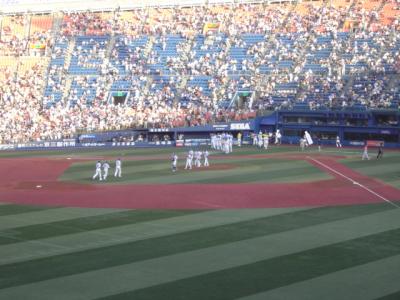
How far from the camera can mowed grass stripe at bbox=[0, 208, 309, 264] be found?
15938 millimetres

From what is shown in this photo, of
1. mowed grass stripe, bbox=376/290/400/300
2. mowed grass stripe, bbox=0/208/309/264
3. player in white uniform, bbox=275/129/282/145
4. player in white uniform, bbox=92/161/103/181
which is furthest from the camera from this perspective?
player in white uniform, bbox=275/129/282/145

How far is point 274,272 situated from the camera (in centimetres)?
1397

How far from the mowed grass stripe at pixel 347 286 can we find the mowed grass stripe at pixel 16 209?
38.9 feet

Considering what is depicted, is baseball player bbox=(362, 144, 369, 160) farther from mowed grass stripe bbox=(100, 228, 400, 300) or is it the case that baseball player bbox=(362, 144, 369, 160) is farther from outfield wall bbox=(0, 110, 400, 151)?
mowed grass stripe bbox=(100, 228, 400, 300)

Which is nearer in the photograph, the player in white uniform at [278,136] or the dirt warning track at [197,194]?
the dirt warning track at [197,194]

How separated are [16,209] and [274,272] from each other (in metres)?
11.6

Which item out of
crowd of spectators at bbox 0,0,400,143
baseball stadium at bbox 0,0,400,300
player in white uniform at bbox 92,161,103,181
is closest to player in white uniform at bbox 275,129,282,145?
baseball stadium at bbox 0,0,400,300

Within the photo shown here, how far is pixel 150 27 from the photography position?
202 feet

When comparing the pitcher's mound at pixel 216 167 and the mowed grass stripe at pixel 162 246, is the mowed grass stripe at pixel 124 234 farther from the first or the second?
the pitcher's mound at pixel 216 167

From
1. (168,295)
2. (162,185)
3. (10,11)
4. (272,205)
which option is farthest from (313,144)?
(10,11)

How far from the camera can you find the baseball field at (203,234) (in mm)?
13023

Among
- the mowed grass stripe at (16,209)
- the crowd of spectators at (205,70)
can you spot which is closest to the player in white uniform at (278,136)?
the crowd of spectators at (205,70)

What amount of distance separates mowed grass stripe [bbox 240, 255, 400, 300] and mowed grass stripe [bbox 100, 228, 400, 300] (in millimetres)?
259

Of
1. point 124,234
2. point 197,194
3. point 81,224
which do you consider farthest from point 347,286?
point 197,194
